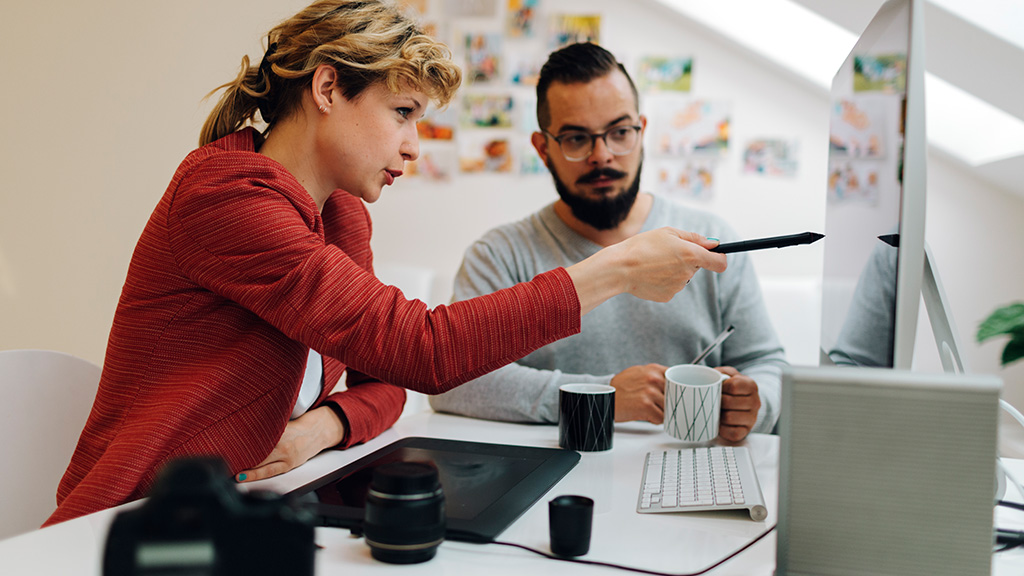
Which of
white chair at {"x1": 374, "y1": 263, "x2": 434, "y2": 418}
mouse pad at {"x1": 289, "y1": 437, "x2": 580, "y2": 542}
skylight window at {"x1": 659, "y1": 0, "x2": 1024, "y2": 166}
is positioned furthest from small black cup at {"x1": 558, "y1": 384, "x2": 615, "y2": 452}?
skylight window at {"x1": 659, "y1": 0, "x2": 1024, "y2": 166}

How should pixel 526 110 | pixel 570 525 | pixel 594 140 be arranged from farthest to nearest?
pixel 526 110 → pixel 594 140 → pixel 570 525

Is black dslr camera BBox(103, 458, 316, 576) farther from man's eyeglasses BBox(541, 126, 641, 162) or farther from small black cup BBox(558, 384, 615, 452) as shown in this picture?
man's eyeglasses BBox(541, 126, 641, 162)

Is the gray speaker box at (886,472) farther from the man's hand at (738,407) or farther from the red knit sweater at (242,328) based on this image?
the man's hand at (738,407)

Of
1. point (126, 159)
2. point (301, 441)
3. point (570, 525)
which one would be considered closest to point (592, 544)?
point (570, 525)

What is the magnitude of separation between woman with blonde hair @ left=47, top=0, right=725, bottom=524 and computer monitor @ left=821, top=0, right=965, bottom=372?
0.22m

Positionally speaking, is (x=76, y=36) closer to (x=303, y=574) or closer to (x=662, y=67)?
(x=662, y=67)

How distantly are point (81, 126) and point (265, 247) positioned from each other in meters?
2.19

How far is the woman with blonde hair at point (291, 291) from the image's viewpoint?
86 cm

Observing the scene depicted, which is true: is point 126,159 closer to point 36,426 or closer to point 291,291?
point 36,426

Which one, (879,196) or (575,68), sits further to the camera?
(575,68)

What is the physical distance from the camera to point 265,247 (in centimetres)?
86

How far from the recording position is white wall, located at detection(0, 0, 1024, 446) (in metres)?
2.40

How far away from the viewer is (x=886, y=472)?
0.58 metres

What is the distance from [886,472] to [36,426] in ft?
3.61
